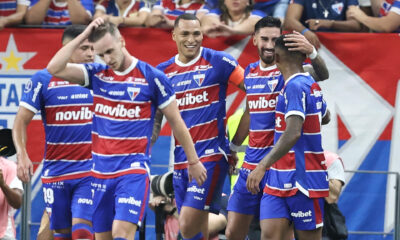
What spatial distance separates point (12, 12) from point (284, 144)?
17.5ft

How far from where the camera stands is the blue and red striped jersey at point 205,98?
10047mm

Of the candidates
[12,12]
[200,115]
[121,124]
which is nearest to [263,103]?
[200,115]

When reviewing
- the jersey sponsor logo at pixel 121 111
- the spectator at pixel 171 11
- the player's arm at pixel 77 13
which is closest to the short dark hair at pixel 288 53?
the jersey sponsor logo at pixel 121 111

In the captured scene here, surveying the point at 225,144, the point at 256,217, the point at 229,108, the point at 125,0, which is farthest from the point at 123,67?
the point at 125,0

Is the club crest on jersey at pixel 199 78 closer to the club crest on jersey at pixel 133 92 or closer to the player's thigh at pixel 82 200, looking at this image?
the club crest on jersey at pixel 133 92

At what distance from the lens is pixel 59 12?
504 inches

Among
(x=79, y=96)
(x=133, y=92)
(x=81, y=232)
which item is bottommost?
(x=81, y=232)

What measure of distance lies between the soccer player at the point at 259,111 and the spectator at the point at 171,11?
241 cm

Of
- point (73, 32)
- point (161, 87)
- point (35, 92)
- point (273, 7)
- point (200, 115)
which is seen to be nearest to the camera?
point (161, 87)

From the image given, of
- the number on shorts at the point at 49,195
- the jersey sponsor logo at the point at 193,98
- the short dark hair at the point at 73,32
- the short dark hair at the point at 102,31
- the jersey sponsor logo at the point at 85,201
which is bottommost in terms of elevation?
the number on shorts at the point at 49,195

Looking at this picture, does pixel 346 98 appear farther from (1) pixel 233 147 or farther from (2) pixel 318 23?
(1) pixel 233 147

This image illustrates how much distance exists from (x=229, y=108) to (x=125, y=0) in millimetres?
2089

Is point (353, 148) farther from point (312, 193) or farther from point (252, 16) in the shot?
point (312, 193)

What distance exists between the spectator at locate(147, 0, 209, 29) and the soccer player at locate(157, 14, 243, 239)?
6.09ft
